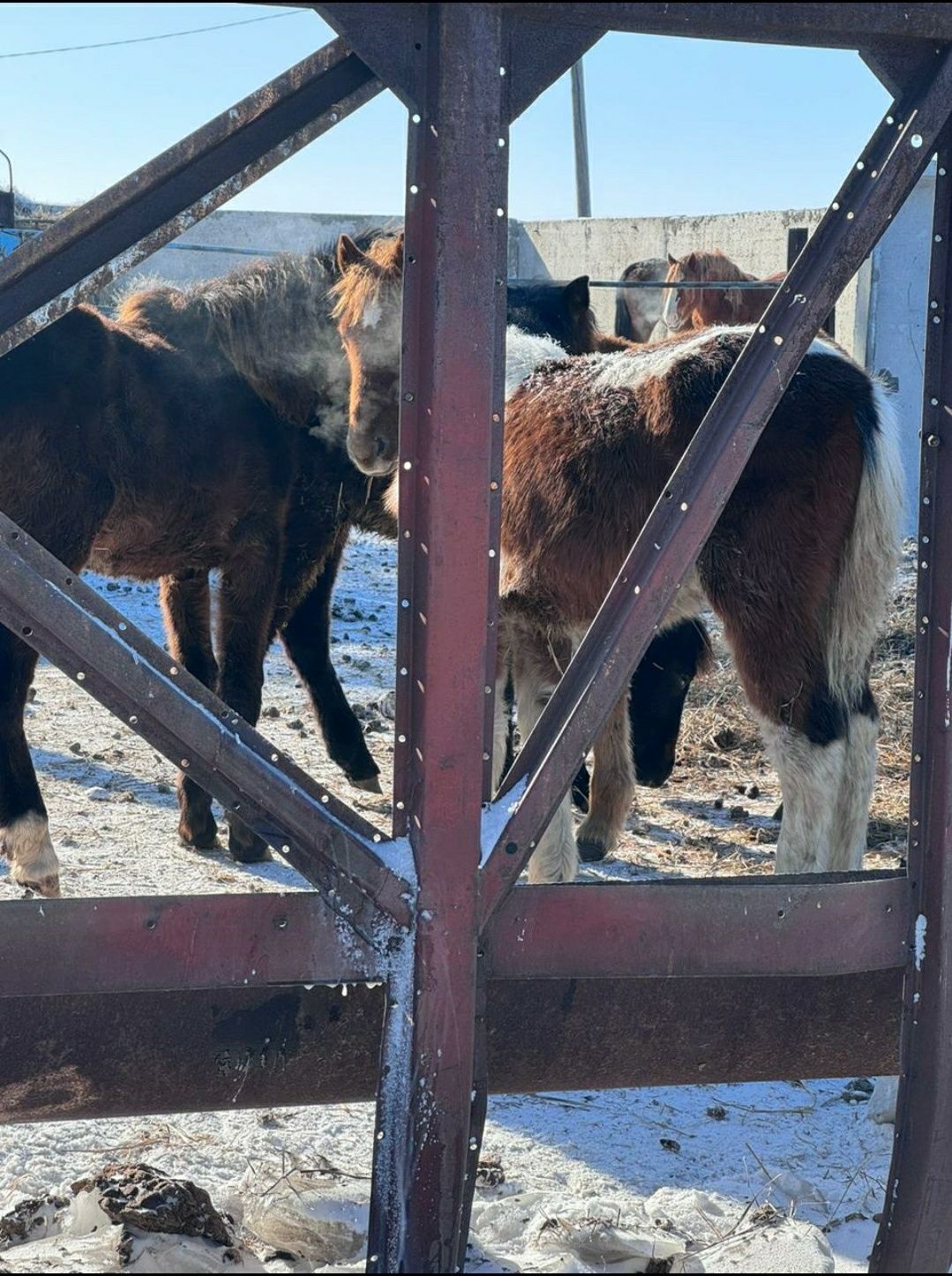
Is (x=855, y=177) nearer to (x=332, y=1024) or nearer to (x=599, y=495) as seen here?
(x=332, y=1024)

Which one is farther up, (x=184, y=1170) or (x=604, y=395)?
(x=604, y=395)

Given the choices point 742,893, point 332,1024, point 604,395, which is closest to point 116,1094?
point 332,1024

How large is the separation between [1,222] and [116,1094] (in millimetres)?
7493

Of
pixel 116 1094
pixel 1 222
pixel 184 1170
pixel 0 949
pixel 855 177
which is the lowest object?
pixel 184 1170

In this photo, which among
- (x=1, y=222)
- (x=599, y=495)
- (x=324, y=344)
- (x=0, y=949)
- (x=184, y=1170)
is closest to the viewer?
(x=0, y=949)

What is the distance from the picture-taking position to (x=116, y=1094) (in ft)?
8.43

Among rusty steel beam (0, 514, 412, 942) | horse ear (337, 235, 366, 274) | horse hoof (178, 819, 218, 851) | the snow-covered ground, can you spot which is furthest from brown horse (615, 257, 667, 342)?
rusty steel beam (0, 514, 412, 942)

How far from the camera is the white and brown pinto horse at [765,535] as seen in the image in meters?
4.14

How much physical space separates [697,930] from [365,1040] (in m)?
0.72

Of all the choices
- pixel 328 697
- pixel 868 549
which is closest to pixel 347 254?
pixel 328 697

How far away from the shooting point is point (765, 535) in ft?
13.5

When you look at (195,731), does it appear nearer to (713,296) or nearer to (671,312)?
(713,296)

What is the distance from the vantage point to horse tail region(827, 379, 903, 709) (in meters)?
4.16

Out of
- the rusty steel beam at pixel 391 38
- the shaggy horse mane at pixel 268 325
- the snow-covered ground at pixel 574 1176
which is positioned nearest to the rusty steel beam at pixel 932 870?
the snow-covered ground at pixel 574 1176
